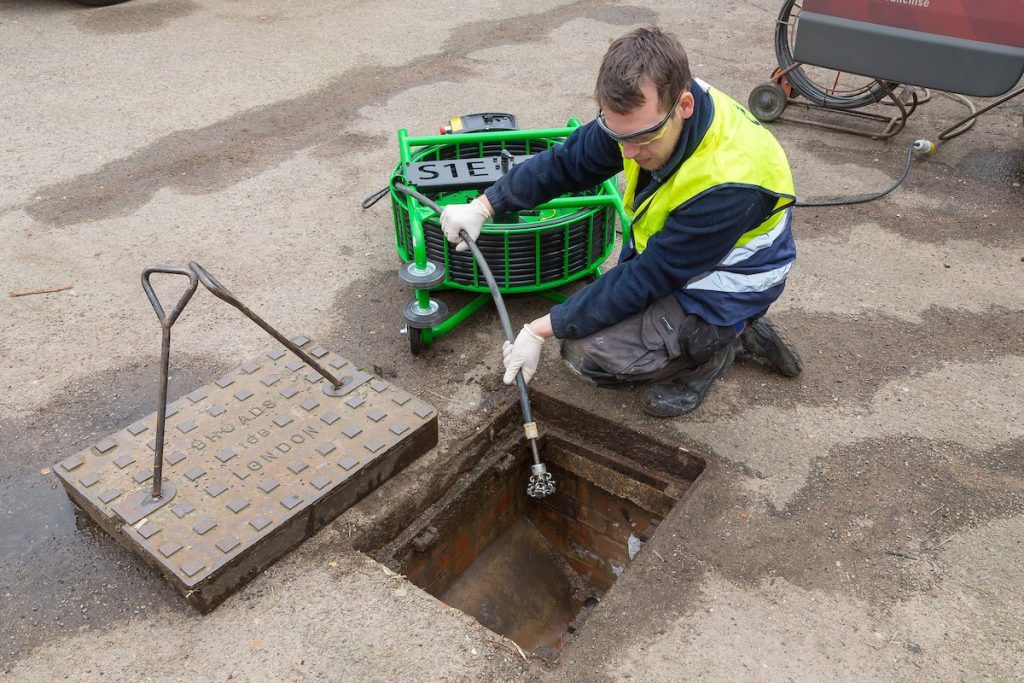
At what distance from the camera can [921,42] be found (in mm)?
4426

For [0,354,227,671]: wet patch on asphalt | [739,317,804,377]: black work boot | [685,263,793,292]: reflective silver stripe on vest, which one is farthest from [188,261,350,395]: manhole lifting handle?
[739,317,804,377]: black work boot

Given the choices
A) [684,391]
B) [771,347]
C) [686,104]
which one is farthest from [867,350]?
[686,104]

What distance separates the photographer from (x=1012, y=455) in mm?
2736

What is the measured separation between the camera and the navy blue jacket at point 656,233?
239cm

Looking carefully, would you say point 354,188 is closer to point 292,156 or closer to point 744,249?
point 292,156

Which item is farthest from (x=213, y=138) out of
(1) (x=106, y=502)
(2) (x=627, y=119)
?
(2) (x=627, y=119)

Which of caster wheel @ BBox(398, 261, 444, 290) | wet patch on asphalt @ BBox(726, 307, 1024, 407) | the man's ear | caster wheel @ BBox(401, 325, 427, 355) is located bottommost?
wet patch on asphalt @ BBox(726, 307, 1024, 407)

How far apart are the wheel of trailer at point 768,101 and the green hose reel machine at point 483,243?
2.52 m

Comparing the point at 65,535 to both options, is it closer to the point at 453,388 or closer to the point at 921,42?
the point at 453,388

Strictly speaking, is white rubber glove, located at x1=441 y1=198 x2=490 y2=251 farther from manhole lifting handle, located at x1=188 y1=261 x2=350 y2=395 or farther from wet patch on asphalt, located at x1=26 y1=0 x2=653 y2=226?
wet patch on asphalt, located at x1=26 y1=0 x2=653 y2=226

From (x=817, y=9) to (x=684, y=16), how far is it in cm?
297

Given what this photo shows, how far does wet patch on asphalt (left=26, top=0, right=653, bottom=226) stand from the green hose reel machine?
1.76 m

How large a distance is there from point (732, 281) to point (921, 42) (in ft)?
9.34

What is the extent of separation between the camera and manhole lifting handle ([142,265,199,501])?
2.15 metres
